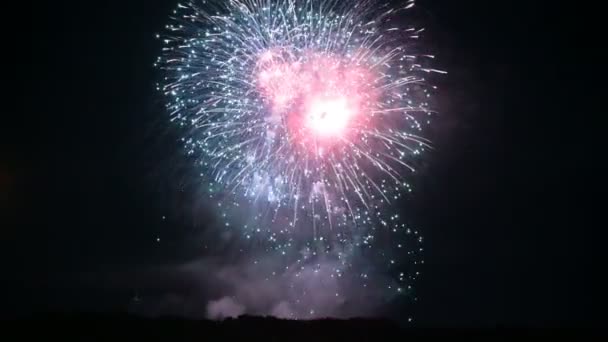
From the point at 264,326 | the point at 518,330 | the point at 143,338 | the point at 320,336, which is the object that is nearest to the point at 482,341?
the point at 518,330

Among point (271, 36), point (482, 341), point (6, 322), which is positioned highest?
point (271, 36)

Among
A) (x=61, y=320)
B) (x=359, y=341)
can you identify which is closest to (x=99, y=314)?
(x=61, y=320)

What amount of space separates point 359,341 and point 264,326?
8.02 ft

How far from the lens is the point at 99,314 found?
14742 mm

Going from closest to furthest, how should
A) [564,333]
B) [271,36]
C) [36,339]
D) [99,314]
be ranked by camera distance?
[36,339]
[99,314]
[564,333]
[271,36]

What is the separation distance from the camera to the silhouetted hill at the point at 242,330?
14086mm

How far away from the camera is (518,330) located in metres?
16.0

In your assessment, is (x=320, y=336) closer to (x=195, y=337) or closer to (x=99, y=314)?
(x=195, y=337)

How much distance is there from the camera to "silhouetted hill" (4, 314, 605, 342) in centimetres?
1409

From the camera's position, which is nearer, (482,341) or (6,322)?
(6,322)

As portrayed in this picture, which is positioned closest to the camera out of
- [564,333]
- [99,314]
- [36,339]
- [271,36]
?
[36,339]

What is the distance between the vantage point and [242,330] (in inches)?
577

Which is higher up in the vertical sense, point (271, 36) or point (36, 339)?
point (271, 36)

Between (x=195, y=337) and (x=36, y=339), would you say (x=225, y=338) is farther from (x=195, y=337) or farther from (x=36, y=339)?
(x=36, y=339)
